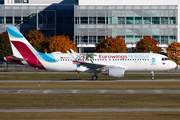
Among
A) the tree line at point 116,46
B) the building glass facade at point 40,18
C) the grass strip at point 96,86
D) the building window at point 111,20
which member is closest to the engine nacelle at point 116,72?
the grass strip at point 96,86

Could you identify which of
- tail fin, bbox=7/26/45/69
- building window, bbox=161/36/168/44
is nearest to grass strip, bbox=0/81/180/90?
tail fin, bbox=7/26/45/69

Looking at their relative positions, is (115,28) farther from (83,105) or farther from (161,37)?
(83,105)

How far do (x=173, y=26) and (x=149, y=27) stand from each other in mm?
7762

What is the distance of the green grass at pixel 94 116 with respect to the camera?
60.4 ft

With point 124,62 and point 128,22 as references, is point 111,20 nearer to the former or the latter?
point 128,22

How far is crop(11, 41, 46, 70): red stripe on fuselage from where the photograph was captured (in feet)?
156

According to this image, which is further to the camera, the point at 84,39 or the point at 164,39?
the point at 84,39

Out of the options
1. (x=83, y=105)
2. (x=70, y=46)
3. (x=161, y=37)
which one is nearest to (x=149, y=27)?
(x=161, y=37)

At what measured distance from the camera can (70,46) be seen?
3408 inches

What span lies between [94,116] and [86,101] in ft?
21.1

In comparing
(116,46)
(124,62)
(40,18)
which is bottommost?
(124,62)

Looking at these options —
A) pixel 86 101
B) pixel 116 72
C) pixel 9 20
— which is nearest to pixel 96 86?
pixel 116 72

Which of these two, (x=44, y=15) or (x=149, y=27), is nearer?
(x=149, y=27)

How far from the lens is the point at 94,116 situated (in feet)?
62.2
